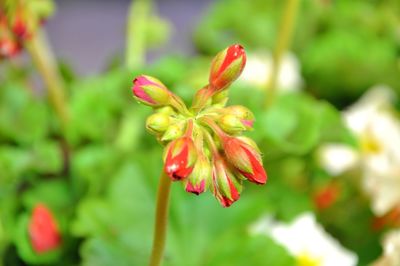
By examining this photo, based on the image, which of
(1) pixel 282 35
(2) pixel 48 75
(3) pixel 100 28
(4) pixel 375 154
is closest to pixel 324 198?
(4) pixel 375 154

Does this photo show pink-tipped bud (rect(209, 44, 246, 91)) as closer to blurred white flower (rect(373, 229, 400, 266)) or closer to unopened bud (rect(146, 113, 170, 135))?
unopened bud (rect(146, 113, 170, 135))

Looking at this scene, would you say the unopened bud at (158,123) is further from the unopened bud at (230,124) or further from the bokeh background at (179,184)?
the bokeh background at (179,184)

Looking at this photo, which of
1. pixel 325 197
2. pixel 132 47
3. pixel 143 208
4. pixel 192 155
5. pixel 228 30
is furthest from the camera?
pixel 228 30

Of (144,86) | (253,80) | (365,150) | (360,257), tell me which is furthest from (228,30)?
(144,86)

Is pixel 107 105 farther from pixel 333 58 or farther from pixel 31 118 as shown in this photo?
pixel 333 58

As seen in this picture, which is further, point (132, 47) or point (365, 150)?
point (132, 47)
